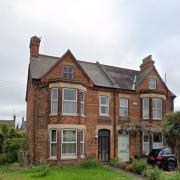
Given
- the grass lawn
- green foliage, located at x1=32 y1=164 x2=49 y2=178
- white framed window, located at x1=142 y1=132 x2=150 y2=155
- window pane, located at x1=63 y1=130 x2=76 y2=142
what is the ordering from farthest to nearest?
white framed window, located at x1=142 y1=132 x2=150 y2=155 → window pane, located at x1=63 y1=130 x2=76 y2=142 → green foliage, located at x1=32 y1=164 x2=49 y2=178 → the grass lawn

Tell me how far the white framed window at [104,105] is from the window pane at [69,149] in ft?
15.7

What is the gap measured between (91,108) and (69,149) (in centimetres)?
466

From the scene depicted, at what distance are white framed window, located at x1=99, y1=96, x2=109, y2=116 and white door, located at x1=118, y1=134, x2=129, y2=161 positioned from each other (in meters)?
2.76

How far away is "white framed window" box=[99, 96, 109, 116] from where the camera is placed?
30986 millimetres

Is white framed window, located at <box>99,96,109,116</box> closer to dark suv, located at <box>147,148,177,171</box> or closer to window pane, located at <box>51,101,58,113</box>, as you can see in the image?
window pane, located at <box>51,101,58,113</box>

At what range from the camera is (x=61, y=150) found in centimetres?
2694

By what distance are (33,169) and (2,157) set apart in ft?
23.8

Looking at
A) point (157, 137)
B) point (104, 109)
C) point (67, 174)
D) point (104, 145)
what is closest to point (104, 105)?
point (104, 109)

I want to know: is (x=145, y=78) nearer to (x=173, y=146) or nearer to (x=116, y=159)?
(x=116, y=159)

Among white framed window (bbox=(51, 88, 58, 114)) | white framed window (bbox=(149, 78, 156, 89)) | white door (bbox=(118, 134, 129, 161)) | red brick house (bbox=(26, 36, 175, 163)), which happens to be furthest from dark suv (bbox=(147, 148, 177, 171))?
white framed window (bbox=(149, 78, 156, 89))

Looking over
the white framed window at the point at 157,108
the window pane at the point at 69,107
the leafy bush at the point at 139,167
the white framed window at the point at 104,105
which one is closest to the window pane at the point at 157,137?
the white framed window at the point at 157,108

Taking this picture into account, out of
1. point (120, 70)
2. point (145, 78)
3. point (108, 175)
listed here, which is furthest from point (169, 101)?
point (108, 175)

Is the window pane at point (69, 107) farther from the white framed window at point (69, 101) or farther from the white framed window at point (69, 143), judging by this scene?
the white framed window at point (69, 143)

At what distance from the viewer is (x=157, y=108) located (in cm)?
3378
